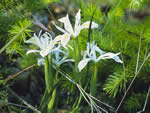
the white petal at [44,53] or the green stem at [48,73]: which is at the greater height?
the white petal at [44,53]

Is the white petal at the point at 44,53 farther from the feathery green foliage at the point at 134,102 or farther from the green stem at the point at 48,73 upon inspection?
the feathery green foliage at the point at 134,102

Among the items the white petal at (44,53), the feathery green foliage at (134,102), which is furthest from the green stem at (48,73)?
the feathery green foliage at (134,102)

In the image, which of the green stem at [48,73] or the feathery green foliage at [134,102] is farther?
the feathery green foliage at [134,102]

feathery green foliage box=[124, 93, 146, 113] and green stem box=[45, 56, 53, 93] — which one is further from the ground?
green stem box=[45, 56, 53, 93]

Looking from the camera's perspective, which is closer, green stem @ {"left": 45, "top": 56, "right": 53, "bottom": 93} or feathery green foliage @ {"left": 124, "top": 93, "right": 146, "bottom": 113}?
green stem @ {"left": 45, "top": 56, "right": 53, "bottom": 93}

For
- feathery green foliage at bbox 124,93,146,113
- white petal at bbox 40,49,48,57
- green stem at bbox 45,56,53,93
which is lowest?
feathery green foliage at bbox 124,93,146,113

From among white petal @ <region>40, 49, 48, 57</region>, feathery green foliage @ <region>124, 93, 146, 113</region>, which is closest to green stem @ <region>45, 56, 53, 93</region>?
white petal @ <region>40, 49, 48, 57</region>

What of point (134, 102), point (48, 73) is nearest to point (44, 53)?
point (48, 73)

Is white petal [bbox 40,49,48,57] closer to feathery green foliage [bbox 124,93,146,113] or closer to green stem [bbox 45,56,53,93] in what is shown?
green stem [bbox 45,56,53,93]

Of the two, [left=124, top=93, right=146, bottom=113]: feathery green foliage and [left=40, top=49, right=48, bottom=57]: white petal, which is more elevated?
[left=40, top=49, right=48, bottom=57]: white petal

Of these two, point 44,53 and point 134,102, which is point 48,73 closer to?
point 44,53

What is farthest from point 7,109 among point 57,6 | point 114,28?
point 57,6

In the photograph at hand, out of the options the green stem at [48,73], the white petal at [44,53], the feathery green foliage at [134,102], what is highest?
the white petal at [44,53]
